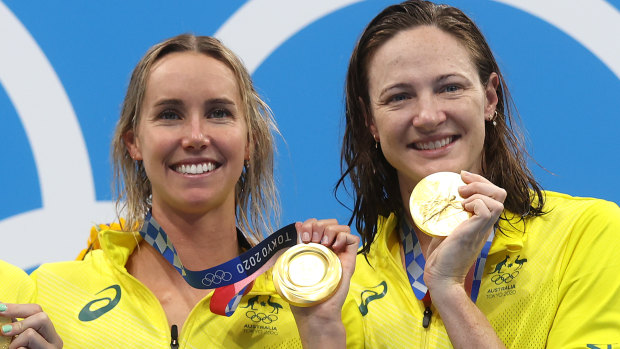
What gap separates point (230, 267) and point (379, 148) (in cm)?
68

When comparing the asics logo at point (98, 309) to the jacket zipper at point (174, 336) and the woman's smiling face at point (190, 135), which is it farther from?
the woman's smiling face at point (190, 135)

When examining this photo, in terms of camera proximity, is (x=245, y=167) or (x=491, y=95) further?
(x=245, y=167)

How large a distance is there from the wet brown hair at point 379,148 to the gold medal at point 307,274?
0.37 m

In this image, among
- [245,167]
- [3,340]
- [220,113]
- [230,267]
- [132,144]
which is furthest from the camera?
[245,167]

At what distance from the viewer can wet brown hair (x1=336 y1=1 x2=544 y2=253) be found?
2.82 metres

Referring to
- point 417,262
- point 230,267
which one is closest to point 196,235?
point 230,267

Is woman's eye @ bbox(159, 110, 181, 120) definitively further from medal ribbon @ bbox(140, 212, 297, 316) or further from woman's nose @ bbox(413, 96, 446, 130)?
woman's nose @ bbox(413, 96, 446, 130)

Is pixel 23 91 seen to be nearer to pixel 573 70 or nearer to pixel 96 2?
pixel 96 2

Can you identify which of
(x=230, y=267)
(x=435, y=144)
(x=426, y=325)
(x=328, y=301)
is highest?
(x=435, y=144)

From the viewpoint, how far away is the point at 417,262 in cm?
276

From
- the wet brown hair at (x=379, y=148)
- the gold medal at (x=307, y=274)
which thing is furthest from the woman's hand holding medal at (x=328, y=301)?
the wet brown hair at (x=379, y=148)

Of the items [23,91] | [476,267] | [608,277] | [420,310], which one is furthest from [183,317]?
[23,91]

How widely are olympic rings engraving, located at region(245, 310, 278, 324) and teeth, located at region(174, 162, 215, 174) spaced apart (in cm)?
45

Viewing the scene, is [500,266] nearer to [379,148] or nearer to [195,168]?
[379,148]
